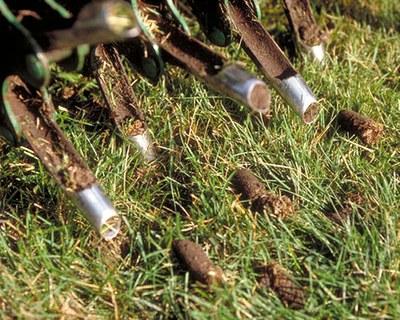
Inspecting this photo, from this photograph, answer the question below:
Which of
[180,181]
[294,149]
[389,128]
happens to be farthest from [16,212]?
[389,128]

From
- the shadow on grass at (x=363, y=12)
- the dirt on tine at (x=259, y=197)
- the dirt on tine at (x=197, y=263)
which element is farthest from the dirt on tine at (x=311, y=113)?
the shadow on grass at (x=363, y=12)

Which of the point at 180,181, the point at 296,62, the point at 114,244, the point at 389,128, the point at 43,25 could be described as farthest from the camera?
the point at 296,62

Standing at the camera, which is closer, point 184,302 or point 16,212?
point 184,302

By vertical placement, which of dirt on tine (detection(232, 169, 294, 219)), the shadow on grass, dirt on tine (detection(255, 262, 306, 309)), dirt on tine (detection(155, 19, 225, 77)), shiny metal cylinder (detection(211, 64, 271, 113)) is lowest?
the shadow on grass

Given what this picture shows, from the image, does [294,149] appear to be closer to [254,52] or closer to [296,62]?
[254,52]

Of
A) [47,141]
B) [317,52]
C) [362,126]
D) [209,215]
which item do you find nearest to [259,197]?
[209,215]

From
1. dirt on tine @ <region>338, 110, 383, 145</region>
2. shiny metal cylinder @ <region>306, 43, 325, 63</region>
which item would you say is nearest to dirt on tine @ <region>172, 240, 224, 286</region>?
dirt on tine @ <region>338, 110, 383, 145</region>

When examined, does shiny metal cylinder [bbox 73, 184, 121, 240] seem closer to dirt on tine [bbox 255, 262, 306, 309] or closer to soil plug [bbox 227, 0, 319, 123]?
dirt on tine [bbox 255, 262, 306, 309]
